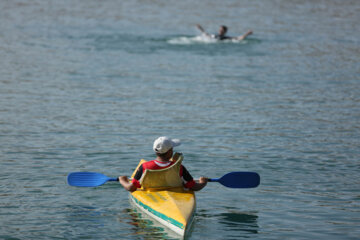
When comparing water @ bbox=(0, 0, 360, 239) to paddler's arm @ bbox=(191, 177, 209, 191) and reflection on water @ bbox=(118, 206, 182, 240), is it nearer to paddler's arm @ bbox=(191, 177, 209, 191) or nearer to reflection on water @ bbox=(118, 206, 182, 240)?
reflection on water @ bbox=(118, 206, 182, 240)

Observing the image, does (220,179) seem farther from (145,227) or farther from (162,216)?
(145,227)

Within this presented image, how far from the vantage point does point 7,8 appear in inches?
1610

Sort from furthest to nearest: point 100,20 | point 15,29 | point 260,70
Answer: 1. point 100,20
2. point 15,29
3. point 260,70

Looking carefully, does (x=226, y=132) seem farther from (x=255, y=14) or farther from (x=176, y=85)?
(x=255, y=14)

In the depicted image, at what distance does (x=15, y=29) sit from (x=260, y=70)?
14235 millimetres

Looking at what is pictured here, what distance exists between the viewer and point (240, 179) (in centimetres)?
1108

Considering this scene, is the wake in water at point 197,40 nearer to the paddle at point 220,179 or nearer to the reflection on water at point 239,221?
the paddle at point 220,179

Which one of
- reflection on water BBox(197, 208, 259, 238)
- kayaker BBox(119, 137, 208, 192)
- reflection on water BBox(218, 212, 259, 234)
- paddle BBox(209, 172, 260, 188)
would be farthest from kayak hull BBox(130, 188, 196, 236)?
paddle BBox(209, 172, 260, 188)

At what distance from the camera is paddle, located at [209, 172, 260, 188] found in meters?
11.0

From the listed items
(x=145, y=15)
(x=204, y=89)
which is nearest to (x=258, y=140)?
(x=204, y=89)

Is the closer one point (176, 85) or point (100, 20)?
point (176, 85)

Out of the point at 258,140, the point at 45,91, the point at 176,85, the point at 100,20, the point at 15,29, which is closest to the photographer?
the point at 258,140

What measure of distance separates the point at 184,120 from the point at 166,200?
755 centimetres

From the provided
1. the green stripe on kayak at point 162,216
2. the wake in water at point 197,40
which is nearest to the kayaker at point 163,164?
the green stripe on kayak at point 162,216
